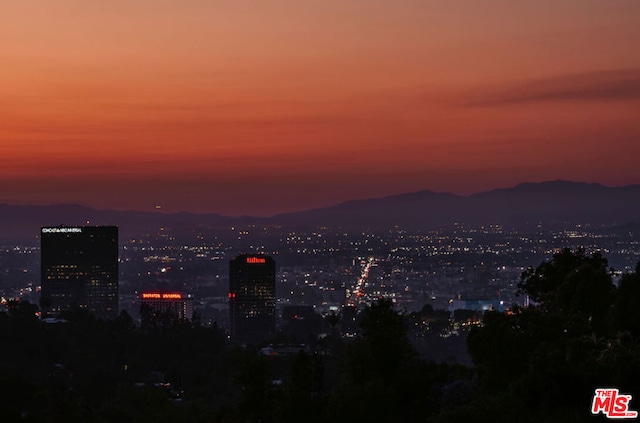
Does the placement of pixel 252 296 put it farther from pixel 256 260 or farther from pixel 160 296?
pixel 160 296

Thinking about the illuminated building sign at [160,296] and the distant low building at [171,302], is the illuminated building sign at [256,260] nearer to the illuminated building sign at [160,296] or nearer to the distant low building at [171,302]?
the distant low building at [171,302]

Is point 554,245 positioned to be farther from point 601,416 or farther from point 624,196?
point 601,416

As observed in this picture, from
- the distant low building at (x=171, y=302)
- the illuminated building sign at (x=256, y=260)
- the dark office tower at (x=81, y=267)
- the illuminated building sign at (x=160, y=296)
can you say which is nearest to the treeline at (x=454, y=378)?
the distant low building at (x=171, y=302)

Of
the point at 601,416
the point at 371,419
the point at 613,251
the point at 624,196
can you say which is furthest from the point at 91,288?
the point at 601,416

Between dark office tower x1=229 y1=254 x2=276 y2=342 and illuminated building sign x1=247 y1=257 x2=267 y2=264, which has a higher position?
illuminated building sign x1=247 y1=257 x2=267 y2=264

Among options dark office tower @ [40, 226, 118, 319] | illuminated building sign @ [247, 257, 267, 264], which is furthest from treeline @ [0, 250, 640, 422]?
dark office tower @ [40, 226, 118, 319]

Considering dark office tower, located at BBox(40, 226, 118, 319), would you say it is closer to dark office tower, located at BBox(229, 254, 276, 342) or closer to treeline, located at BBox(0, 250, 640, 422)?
dark office tower, located at BBox(229, 254, 276, 342)
